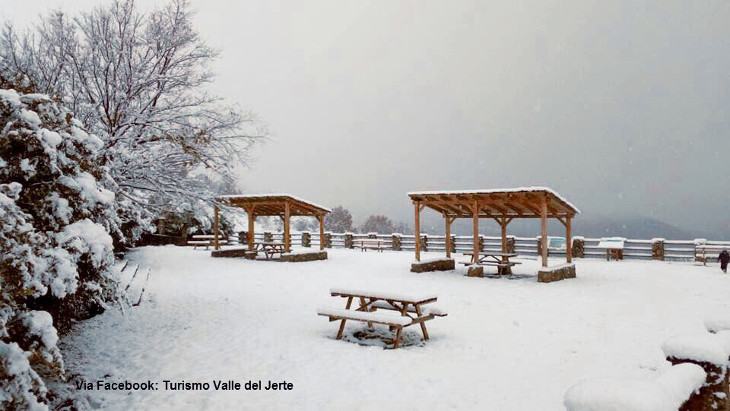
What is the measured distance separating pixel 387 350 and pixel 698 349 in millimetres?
4509

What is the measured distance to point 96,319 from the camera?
845cm

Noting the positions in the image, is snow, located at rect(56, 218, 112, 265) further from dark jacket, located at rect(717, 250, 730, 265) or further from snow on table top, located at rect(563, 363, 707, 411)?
dark jacket, located at rect(717, 250, 730, 265)

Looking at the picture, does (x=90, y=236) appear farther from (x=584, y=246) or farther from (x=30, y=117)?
(x=584, y=246)

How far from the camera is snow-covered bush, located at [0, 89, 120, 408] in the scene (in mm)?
3465

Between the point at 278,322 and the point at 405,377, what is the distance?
352 centimetres

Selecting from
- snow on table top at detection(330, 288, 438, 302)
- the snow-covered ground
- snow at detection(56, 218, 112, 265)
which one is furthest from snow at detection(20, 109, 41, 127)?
snow on table top at detection(330, 288, 438, 302)

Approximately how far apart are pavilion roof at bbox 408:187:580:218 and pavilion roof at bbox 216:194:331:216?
6193 millimetres

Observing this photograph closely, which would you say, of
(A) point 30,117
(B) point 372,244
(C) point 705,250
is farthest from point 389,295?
(B) point 372,244

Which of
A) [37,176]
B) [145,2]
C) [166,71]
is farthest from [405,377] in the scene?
[145,2]

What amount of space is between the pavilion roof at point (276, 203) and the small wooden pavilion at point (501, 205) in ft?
20.5

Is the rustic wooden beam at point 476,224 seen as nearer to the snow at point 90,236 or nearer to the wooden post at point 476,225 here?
the wooden post at point 476,225

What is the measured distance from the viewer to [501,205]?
672 inches

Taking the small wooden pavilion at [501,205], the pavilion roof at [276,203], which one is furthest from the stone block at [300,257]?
the small wooden pavilion at [501,205]

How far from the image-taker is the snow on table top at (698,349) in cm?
248
